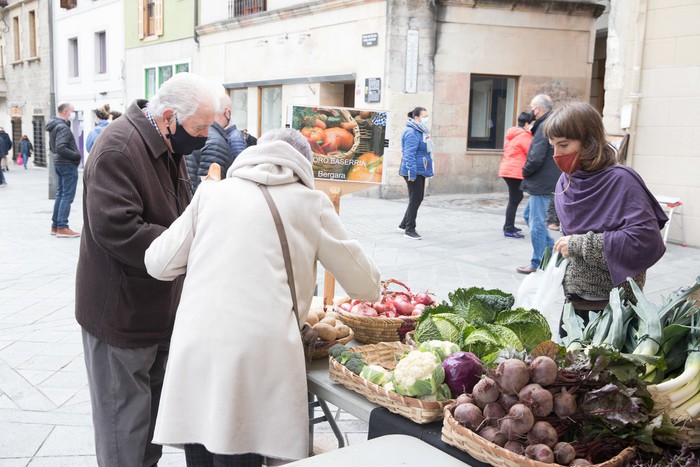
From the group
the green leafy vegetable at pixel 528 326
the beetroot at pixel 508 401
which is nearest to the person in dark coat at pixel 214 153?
the green leafy vegetable at pixel 528 326

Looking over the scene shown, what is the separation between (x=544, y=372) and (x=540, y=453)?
24cm

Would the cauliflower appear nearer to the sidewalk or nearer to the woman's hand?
the woman's hand

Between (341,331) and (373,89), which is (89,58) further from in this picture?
(341,331)

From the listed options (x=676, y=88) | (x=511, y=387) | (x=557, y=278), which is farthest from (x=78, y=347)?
(x=676, y=88)

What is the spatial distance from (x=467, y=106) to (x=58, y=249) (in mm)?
9528

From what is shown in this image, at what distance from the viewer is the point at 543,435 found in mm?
1819

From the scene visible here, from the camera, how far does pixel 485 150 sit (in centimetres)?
1597

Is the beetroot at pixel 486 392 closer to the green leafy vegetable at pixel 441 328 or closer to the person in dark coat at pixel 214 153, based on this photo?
the green leafy vegetable at pixel 441 328

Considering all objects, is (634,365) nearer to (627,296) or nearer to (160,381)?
(627,296)

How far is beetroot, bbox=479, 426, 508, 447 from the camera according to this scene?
72.9 inches

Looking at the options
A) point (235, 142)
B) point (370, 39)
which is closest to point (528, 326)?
point (235, 142)

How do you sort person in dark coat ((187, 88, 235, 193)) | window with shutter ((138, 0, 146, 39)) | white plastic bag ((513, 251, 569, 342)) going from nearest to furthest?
white plastic bag ((513, 251, 569, 342)) → person in dark coat ((187, 88, 235, 193)) → window with shutter ((138, 0, 146, 39))

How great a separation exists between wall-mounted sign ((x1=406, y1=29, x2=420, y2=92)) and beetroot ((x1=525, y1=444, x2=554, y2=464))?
535 inches

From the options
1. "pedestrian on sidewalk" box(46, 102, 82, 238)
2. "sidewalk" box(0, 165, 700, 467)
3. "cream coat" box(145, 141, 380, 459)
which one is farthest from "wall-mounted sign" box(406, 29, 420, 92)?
"cream coat" box(145, 141, 380, 459)
